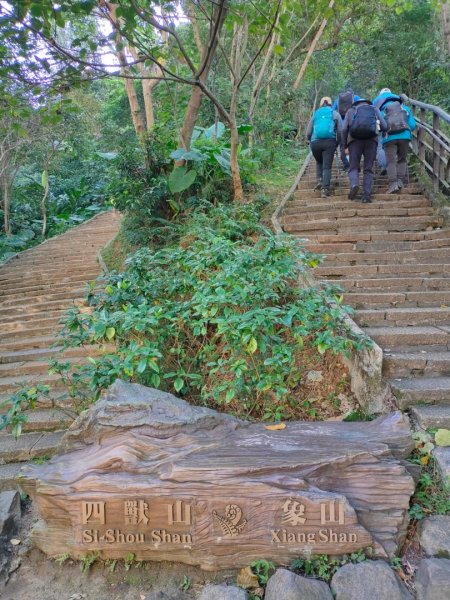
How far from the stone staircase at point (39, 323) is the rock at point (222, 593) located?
1820 millimetres

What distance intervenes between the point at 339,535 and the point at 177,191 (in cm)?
570

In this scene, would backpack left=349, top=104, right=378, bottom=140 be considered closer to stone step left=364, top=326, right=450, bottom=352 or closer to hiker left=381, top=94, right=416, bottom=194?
hiker left=381, top=94, right=416, bottom=194

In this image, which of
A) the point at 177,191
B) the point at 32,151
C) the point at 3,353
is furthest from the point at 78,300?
the point at 32,151

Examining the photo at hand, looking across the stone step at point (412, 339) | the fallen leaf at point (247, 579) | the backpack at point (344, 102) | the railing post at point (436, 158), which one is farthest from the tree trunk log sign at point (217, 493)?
the backpack at point (344, 102)

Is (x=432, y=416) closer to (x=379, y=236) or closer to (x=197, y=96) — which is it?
(x=379, y=236)

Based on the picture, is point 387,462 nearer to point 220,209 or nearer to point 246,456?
point 246,456

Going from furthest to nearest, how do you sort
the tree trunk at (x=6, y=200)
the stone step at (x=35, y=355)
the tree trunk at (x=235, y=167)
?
the tree trunk at (x=6, y=200), the tree trunk at (x=235, y=167), the stone step at (x=35, y=355)

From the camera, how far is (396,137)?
6.77 meters

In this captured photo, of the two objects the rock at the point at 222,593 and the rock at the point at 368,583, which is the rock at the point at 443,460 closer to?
the rock at the point at 368,583

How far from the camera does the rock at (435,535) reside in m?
2.32

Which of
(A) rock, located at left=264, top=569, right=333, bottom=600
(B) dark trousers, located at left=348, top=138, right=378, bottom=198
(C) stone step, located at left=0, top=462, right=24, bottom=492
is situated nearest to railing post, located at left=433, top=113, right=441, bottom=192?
(B) dark trousers, located at left=348, top=138, right=378, bottom=198

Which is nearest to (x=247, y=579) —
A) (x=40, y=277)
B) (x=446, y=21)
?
(x=40, y=277)

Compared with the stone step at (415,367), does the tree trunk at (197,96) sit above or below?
above

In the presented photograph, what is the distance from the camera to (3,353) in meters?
6.00
